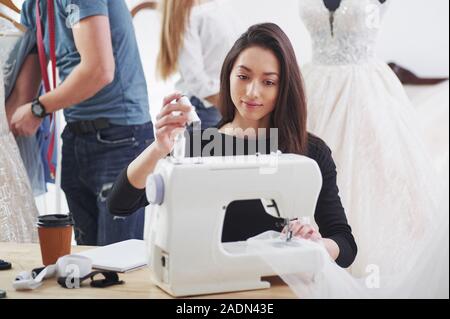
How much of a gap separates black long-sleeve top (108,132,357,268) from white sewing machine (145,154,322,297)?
1.02ft

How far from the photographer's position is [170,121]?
59.2 inches

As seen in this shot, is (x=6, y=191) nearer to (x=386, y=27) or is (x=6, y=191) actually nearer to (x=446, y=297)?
(x=446, y=297)

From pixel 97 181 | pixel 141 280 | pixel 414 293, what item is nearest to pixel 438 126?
pixel 414 293

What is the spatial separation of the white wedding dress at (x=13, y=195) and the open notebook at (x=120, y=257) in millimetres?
928

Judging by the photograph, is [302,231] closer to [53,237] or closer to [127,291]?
[127,291]

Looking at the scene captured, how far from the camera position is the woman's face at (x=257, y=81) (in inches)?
71.4

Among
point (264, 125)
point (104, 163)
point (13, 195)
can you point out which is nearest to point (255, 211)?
point (264, 125)

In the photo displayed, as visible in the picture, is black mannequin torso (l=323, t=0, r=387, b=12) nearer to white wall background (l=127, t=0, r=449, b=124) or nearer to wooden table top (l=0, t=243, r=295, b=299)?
white wall background (l=127, t=0, r=449, b=124)

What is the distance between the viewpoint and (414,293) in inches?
47.1

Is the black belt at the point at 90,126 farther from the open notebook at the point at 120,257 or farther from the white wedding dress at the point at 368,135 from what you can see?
the open notebook at the point at 120,257

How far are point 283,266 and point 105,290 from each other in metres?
0.33

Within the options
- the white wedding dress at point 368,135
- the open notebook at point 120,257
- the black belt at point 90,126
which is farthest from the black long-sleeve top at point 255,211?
the black belt at point 90,126

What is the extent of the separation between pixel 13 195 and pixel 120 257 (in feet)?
3.54

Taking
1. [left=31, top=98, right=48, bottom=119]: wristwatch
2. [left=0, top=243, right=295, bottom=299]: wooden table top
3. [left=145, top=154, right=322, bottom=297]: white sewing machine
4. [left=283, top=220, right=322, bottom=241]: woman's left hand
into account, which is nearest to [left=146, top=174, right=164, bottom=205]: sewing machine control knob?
[left=145, top=154, right=322, bottom=297]: white sewing machine
